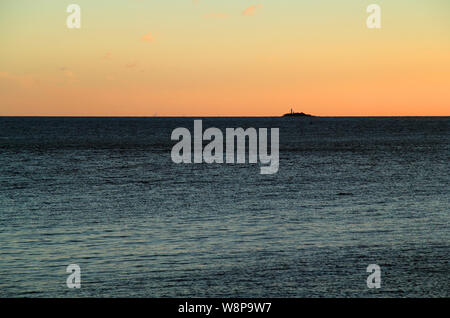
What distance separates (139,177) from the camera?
53594mm

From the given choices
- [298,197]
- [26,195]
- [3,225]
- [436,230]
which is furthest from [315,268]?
[26,195]

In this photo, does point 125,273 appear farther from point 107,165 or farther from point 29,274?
point 107,165

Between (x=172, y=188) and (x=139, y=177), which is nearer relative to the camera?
(x=172, y=188)

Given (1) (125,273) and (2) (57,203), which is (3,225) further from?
(1) (125,273)

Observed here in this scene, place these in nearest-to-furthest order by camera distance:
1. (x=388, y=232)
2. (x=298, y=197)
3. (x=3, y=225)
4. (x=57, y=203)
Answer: (x=388, y=232), (x=3, y=225), (x=57, y=203), (x=298, y=197)

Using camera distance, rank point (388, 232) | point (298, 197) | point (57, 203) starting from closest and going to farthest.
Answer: point (388, 232)
point (57, 203)
point (298, 197)

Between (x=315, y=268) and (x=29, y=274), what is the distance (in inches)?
369

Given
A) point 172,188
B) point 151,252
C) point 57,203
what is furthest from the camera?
point 172,188
